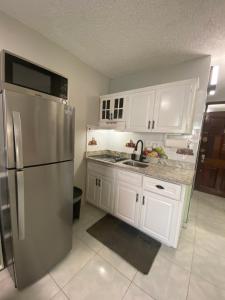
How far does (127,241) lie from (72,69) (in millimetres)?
2575

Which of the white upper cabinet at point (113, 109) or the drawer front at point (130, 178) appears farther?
the white upper cabinet at point (113, 109)

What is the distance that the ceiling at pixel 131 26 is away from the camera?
1.22m

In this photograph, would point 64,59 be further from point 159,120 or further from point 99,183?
point 99,183

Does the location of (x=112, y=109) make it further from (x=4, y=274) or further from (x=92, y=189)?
(x=4, y=274)

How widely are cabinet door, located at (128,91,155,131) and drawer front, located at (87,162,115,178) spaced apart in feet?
2.47

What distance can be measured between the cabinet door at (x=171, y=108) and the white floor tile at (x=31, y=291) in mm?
2079

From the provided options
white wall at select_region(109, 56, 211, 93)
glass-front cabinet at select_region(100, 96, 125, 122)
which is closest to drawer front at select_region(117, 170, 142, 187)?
glass-front cabinet at select_region(100, 96, 125, 122)

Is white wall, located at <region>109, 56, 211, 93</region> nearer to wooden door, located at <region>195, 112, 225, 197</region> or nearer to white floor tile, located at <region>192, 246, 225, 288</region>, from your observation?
wooden door, located at <region>195, 112, 225, 197</region>

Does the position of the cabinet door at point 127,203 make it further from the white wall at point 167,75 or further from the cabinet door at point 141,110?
the white wall at point 167,75

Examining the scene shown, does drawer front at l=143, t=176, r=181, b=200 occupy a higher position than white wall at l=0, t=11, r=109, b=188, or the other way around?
white wall at l=0, t=11, r=109, b=188

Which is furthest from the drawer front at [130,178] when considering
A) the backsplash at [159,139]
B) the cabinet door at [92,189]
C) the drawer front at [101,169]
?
the backsplash at [159,139]

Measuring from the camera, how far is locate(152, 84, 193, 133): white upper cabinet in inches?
68.6

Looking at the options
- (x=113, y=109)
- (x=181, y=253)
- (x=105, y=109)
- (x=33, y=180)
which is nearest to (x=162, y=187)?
(x=181, y=253)

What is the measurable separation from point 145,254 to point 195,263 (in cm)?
55
